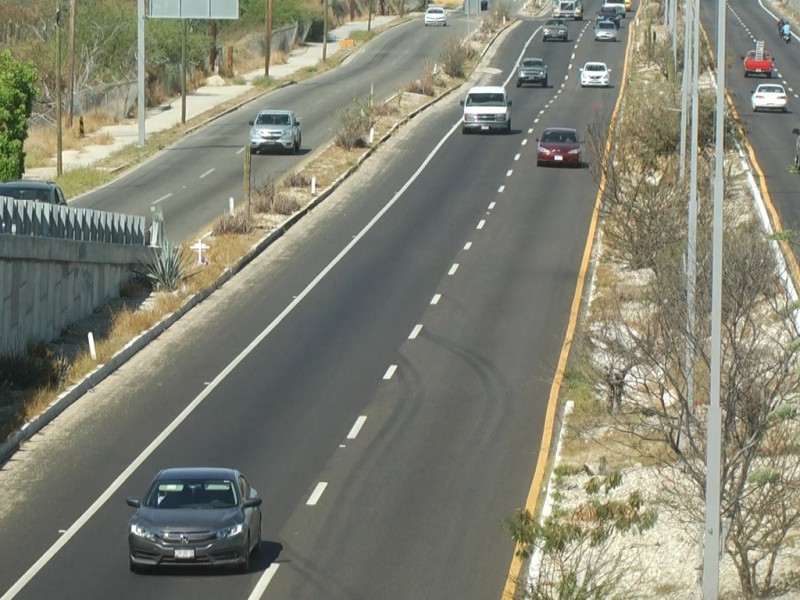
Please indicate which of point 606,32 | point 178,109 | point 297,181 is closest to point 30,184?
point 297,181

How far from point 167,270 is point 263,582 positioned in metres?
20.6

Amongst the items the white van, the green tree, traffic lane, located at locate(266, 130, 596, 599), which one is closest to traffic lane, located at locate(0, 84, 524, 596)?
traffic lane, located at locate(266, 130, 596, 599)

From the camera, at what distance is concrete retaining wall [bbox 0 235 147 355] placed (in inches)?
1335

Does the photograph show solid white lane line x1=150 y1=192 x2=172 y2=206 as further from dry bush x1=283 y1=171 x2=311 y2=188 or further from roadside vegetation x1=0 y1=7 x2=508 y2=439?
dry bush x1=283 y1=171 x2=311 y2=188

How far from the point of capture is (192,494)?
72.8ft

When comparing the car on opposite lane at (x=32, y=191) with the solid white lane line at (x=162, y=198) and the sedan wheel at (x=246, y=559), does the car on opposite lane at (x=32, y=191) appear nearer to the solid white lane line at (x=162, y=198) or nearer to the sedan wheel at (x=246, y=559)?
the solid white lane line at (x=162, y=198)

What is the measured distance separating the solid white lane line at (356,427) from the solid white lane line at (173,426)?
3331mm

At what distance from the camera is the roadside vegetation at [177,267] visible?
32.6 m

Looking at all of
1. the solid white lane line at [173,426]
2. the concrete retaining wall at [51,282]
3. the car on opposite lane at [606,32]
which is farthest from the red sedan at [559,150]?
the car on opposite lane at [606,32]

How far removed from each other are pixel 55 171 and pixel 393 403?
112ft

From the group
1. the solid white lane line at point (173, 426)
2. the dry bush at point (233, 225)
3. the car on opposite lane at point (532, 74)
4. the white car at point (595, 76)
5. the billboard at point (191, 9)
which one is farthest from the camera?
the car on opposite lane at point (532, 74)

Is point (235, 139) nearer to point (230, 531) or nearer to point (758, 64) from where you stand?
point (758, 64)

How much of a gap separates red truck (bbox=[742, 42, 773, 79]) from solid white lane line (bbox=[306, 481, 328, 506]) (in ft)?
218

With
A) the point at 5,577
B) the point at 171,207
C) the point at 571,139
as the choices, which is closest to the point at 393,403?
the point at 5,577
